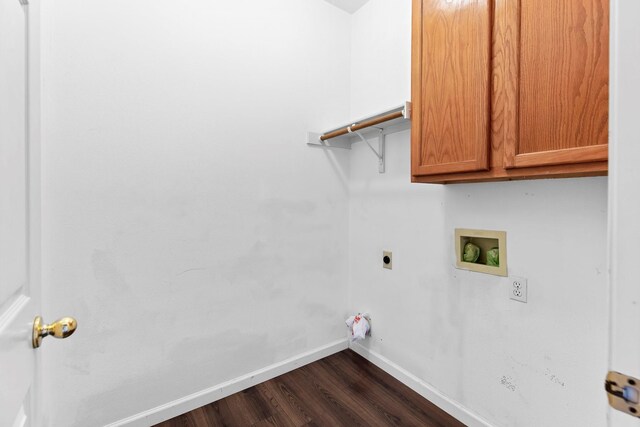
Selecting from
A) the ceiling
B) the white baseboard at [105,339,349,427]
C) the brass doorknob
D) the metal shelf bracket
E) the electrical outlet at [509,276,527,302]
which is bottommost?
the white baseboard at [105,339,349,427]

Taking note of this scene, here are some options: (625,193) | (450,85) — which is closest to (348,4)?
(450,85)

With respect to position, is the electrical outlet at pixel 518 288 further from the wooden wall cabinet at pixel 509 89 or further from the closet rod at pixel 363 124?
the closet rod at pixel 363 124

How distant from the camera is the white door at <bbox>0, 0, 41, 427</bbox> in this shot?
0.55m

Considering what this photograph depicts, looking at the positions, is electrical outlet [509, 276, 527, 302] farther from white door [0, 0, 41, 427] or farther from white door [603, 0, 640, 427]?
white door [0, 0, 41, 427]

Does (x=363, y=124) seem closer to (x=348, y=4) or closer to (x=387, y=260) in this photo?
(x=387, y=260)

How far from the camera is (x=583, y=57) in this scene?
908 mm

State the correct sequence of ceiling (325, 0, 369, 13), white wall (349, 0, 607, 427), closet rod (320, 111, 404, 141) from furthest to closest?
ceiling (325, 0, 369, 13)
closet rod (320, 111, 404, 141)
white wall (349, 0, 607, 427)

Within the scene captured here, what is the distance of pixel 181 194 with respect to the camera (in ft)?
5.15

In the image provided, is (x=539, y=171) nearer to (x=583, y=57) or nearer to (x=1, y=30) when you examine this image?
Answer: (x=583, y=57)

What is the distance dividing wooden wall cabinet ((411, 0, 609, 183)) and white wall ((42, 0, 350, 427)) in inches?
33.6

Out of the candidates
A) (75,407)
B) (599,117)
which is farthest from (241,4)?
(75,407)

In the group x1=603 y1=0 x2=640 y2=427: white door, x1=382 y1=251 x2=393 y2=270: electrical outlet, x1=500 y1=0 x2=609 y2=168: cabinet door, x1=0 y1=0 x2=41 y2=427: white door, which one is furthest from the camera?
x1=382 y1=251 x2=393 y2=270: electrical outlet

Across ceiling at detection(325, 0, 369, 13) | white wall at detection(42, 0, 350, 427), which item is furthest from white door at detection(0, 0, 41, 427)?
ceiling at detection(325, 0, 369, 13)

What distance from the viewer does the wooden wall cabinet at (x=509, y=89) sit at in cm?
90
